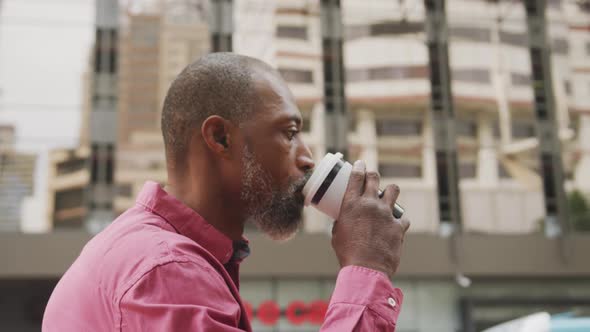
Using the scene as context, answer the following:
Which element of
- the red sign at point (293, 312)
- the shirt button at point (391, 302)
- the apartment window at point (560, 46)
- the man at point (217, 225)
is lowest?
the red sign at point (293, 312)

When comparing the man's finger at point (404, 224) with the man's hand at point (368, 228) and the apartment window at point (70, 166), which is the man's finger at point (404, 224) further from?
the apartment window at point (70, 166)

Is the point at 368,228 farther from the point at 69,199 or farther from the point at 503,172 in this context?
the point at 503,172

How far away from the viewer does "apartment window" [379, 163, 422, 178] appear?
17.4m

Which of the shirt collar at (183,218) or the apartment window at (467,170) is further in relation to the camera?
the apartment window at (467,170)

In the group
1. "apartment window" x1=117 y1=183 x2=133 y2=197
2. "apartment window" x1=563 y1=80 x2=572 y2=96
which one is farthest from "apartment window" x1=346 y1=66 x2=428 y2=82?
"apartment window" x1=117 y1=183 x2=133 y2=197

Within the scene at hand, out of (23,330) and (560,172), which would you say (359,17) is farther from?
(23,330)

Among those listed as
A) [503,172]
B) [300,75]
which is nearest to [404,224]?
[300,75]

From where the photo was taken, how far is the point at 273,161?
1.31m

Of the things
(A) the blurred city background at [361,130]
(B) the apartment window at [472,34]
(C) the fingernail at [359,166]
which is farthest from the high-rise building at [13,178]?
(C) the fingernail at [359,166]

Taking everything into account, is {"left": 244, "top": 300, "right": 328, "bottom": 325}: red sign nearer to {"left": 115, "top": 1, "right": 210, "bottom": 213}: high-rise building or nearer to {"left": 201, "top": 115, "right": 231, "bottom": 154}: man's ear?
{"left": 115, "top": 1, "right": 210, "bottom": 213}: high-rise building

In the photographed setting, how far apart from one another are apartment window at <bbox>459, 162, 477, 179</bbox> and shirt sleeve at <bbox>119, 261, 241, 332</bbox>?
17.0 m

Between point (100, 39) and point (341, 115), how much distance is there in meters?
6.16

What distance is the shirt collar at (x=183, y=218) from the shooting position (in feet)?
4.14

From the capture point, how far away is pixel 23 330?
15875mm
